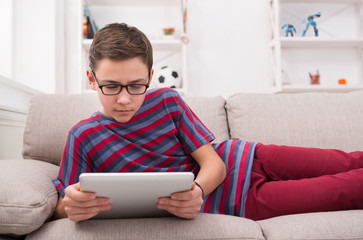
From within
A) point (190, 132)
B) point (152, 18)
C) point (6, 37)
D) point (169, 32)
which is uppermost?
point (152, 18)

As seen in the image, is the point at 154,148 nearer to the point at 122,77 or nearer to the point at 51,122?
the point at 122,77

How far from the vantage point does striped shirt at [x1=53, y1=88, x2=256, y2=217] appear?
103 cm

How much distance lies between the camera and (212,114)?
1502 mm

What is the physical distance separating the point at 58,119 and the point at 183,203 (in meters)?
0.77

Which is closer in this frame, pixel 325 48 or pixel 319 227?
pixel 319 227

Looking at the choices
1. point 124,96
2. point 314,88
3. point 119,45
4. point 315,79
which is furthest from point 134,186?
point 315,79

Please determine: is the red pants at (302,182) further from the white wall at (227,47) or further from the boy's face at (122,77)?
the white wall at (227,47)

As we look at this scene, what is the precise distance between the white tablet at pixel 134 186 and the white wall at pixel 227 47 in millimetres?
2138

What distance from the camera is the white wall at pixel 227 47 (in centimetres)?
292

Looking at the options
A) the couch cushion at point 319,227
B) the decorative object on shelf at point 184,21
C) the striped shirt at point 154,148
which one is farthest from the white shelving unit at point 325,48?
the couch cushion at point 319,227

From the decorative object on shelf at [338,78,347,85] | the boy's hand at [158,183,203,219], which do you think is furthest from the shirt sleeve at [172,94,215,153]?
the decorative object on shelf at [338,78,347,85]

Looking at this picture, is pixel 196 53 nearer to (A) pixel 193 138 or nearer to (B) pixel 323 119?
(B) pixel 323 119

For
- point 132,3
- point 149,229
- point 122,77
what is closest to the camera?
point 149,229

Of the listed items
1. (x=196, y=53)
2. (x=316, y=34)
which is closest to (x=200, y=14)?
(x=196, y=53)
